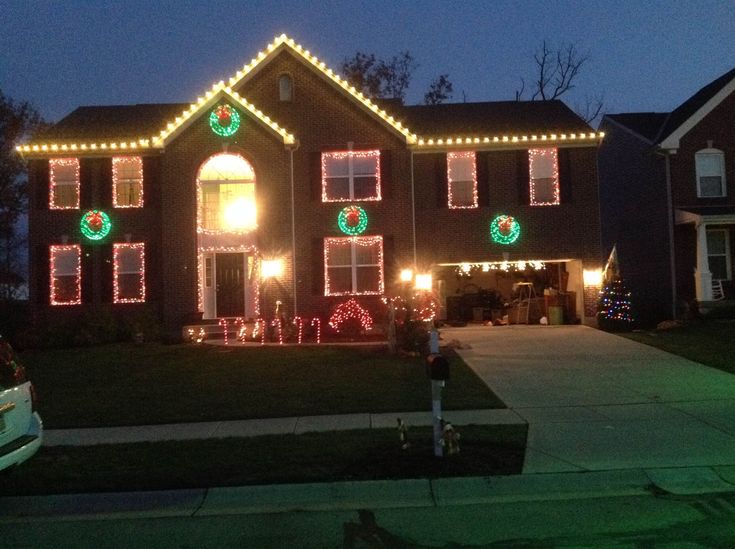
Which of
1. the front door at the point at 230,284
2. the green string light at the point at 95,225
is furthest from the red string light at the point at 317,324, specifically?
the green string light at the point at 95,225

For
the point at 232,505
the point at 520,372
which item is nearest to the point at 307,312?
the point at 520,372

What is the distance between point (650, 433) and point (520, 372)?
4.93 meters

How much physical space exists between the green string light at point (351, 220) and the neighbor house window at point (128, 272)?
5680 millimetres

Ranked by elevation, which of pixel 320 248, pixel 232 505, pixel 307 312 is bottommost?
pixel 232 505

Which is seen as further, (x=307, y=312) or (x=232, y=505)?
(x=307, y=312)

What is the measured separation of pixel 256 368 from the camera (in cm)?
1504

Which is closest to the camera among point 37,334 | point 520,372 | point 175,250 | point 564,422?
point 564,422

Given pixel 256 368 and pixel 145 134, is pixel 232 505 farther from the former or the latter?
pixel 145 134

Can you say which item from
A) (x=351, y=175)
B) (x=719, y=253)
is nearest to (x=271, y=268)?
(x=351, y=175)

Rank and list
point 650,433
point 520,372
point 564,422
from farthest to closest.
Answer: point 520,372 → point 564,422 → point 650,433

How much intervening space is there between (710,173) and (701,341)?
8.54 meters

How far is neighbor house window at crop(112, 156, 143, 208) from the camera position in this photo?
2233 cm

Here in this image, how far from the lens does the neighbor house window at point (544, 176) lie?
2242 cm

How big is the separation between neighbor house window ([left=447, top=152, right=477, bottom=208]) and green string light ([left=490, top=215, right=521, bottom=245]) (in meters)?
0.84
